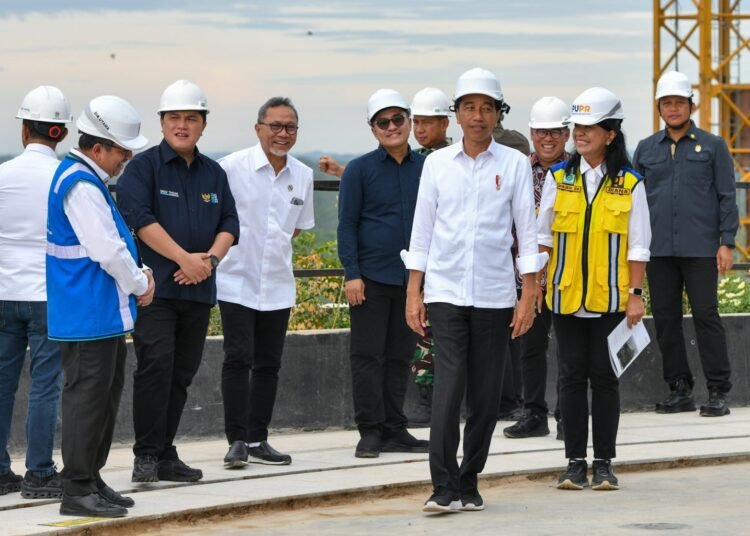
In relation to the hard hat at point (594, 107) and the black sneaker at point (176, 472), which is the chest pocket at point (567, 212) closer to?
the hard hat at point (594, 107)

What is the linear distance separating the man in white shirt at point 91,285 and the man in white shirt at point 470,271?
1349 millimetres

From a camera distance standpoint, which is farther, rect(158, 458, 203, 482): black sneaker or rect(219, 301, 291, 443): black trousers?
rect(219, 301, 291, 443): black trousers

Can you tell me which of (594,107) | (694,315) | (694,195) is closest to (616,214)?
(594,107)

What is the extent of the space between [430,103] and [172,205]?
221cm

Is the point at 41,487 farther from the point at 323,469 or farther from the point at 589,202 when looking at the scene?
Result: the point at 589,202

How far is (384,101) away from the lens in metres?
9.37

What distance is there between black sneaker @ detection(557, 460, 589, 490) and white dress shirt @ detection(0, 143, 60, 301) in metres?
2.79

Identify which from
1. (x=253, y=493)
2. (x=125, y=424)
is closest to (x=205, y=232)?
(x=253, y=493)

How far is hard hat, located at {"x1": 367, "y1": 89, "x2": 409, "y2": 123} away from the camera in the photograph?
9359mm

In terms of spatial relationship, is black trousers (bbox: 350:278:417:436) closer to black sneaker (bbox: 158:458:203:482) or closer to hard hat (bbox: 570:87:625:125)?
black sneaker (bbox: 158:458:203:482)

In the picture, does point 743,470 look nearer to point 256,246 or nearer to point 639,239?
point 639,239

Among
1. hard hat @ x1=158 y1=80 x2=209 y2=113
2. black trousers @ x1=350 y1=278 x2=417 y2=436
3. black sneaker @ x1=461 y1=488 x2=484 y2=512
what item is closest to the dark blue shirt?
black trousers @ x1=350 y1=278 x2=417 y2=436

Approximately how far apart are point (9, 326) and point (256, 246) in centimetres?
159

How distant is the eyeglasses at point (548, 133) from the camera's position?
33.6ft
